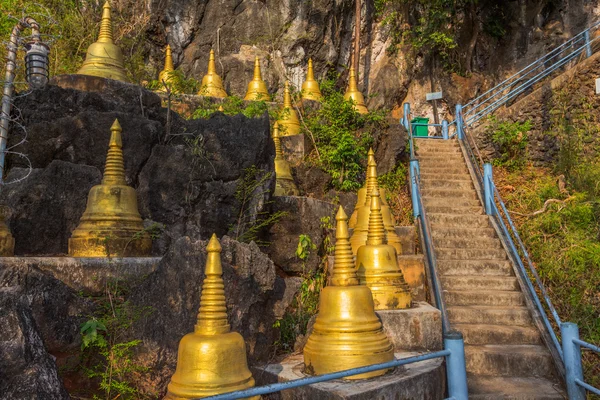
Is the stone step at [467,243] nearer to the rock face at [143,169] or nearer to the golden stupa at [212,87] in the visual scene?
the rock face at [143,169]

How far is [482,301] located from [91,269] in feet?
15.6

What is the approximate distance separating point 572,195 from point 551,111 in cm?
335

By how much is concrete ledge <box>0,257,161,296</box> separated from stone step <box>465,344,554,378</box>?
3.52 meters

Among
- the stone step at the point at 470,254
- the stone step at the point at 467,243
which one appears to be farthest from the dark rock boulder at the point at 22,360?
the stone step at the point at 467,243

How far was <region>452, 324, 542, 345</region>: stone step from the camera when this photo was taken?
525cm

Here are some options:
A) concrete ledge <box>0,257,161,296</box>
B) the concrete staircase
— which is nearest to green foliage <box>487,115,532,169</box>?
the concrete staircase

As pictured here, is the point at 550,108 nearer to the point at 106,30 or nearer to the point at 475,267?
the point at 475,267

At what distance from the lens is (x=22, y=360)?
2436 millimetres

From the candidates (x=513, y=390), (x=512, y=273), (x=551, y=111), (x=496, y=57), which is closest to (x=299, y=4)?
(x=496, y=57)

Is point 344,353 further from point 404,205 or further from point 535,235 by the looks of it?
point 404,205

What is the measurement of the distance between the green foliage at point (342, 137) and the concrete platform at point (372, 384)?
19.3ft

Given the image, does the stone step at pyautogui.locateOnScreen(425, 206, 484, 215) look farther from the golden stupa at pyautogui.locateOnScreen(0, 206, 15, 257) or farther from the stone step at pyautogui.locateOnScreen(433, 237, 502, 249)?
the golden stupa at pyautogui.locateOnScreen(0, 206, 15, 257)

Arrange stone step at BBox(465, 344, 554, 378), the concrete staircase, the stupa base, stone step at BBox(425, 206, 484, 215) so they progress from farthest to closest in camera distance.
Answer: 1. stone step at BBox(425, 206, 484, 215)
2. stone step at BBox(465, 344, 554, 378)
3. the concrete staircase
4. the stupa base

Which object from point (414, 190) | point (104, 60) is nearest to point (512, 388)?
point (414, 190)
